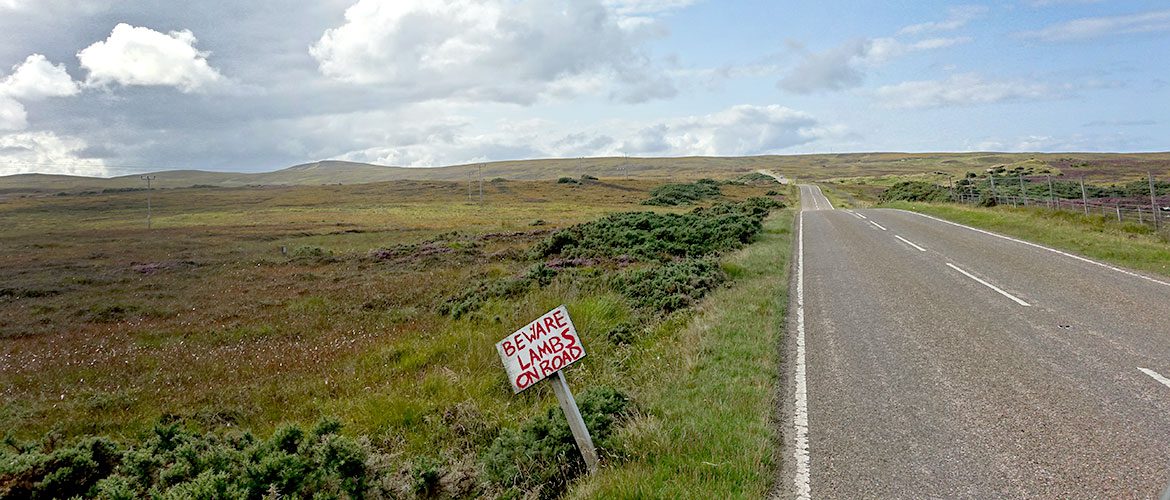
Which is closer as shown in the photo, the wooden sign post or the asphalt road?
the asphalt road

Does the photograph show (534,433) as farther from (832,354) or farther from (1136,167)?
(1136,167)

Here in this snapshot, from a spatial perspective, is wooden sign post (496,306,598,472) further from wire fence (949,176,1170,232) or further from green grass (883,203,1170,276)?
wire fence (949,176,1170,232)

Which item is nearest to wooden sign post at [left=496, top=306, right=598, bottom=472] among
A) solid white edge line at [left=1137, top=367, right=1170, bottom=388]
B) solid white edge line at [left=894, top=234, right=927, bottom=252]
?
solid white edge line at [left=1137, top=367, right=1170, bottom=388]

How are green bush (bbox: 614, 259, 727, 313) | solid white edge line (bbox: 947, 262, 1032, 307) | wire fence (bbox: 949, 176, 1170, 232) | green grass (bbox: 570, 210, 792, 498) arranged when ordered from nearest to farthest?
1. green grass (bbox: 570, 210, 792, 498)
2. solid white edge line (bbox: 947, 262, 1032, 307)
3. green bush (bbox: 614, 259, 727, 313)
4. wire fence (bbox: 949, 176, 1170, 232)

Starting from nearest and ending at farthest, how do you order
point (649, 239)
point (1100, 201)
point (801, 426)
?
1. point (801, 426)
2. point (649, 239)
3. point (1100, 201)

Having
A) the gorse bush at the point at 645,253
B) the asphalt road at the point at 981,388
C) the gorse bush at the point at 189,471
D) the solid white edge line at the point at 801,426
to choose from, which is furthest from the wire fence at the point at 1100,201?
the gorse bush at the point at 189,471

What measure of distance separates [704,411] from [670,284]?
258 inches

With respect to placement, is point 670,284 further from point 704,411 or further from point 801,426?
point 801,426

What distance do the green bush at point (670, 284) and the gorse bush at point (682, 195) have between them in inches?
2019

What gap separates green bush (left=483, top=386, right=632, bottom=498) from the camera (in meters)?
5.02

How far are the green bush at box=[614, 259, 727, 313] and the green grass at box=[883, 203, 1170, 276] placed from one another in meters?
8.49

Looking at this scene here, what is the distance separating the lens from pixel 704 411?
561 cm

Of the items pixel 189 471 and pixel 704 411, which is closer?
pixel 189 471

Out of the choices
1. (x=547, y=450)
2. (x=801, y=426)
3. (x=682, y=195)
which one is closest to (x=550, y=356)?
(x=547, y=450)
